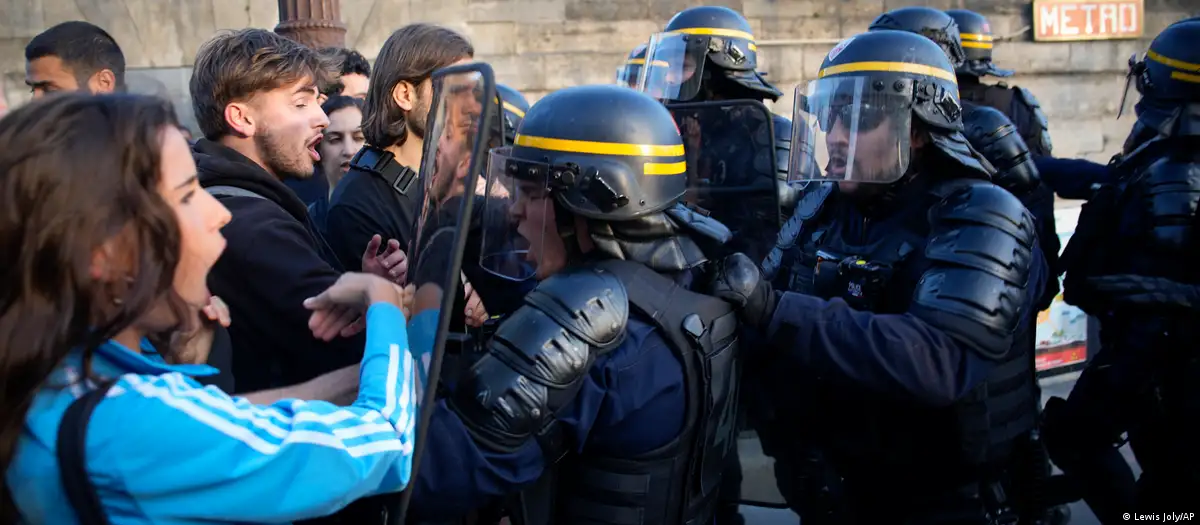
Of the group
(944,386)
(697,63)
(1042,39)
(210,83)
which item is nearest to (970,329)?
(944,386)

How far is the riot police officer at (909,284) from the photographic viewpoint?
7.91 feet

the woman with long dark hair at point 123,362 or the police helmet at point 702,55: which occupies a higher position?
the police helmet at point 702,55

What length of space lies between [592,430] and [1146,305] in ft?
7.53

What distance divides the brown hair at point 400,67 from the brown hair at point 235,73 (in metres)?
0.50

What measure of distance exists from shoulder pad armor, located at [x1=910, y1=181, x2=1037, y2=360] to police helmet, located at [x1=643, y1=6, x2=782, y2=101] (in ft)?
6.93

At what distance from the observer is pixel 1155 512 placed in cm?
362

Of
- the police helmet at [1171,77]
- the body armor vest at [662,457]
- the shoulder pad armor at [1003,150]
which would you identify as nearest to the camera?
the body armor vest at [662,457]

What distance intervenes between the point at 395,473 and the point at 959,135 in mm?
2166

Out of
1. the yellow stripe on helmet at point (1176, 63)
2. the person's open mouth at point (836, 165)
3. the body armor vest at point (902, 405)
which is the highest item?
the yellow stripe on helmet at point (1176, 63)

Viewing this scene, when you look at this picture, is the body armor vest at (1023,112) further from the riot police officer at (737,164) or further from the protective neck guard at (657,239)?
the protective neck guard at (657,239)

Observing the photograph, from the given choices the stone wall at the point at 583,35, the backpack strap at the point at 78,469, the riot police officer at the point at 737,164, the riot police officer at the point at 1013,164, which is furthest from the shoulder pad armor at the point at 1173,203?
the stone wall at the point at 583,35

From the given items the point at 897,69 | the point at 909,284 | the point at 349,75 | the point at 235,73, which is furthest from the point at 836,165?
the point at 349,75

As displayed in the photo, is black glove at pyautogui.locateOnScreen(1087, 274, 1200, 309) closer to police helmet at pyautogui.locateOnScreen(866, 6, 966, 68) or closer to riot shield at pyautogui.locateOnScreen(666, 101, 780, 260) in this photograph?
riot shield at pyautogui.locateOnScreen(666, 101, 780, 260)

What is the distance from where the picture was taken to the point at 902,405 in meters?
2.80
